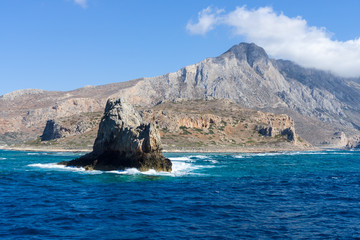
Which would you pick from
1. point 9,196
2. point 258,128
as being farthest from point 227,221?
point 258,128

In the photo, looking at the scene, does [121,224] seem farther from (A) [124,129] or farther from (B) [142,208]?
(A) [124,129]

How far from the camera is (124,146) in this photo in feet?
179

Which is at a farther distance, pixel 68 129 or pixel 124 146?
pixel 68 129

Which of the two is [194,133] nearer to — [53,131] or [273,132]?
[273,132]

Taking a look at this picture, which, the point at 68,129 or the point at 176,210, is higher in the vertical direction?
the point at 68,129

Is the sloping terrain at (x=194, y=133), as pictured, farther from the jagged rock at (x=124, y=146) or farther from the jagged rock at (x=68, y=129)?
the jagged rock at (x=124, y=146)

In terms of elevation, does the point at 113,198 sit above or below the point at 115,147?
below

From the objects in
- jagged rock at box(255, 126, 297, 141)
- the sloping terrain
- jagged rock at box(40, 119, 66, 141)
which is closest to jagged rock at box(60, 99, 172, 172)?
the sloping terrain

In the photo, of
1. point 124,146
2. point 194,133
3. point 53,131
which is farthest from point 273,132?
point 124,146

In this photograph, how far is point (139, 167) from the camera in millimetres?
51594

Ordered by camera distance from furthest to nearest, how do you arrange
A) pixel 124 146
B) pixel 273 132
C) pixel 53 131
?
pixel 273 132 → pixel 53 131 → pixel 124 146

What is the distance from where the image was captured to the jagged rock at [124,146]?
5228cm

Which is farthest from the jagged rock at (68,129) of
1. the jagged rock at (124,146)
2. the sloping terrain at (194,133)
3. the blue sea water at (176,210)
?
the blue sea water at (176,210)

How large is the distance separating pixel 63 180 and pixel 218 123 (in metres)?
147
